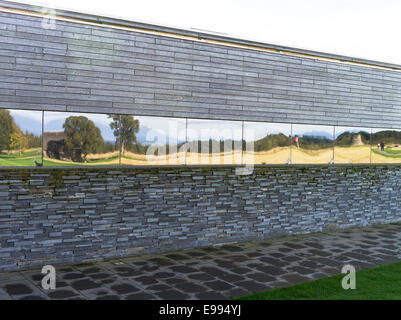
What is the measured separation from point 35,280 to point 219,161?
13.4 ft

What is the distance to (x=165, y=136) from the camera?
7.44 meters

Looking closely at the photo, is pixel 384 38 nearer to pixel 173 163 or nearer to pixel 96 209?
pixel 173 163

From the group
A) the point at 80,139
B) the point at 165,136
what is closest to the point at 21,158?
the point at 80,139

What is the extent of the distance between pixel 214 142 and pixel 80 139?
8.77 ft

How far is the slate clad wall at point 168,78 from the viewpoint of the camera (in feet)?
20.3

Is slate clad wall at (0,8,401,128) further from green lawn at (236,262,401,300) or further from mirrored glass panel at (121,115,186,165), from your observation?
green lawn at (236,262,401,300)

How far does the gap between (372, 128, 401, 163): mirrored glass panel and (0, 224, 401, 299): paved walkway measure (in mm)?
2582

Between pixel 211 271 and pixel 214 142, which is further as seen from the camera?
pixel 214 142

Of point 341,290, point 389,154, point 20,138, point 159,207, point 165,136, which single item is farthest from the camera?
point 389,154

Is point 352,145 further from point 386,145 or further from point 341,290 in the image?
point 341,290

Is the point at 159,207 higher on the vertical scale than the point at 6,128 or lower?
lower

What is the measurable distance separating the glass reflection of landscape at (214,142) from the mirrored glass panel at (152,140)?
0.22 meters

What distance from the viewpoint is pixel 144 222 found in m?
7.41
